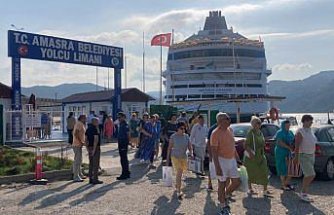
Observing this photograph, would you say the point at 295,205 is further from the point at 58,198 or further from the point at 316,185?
the point at 58,198

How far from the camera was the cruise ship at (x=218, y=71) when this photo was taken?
4825cm

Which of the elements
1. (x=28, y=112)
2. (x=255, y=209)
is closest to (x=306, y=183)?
(x=255, y=209)

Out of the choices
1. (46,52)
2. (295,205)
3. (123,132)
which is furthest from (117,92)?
(295,205)

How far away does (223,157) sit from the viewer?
7.27 meters

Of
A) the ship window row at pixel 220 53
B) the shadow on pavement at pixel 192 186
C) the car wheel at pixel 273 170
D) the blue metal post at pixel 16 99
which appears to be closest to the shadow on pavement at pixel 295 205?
the shadow on pavement at pixel 192 186

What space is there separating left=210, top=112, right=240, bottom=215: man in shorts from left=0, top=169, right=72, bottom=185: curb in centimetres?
535

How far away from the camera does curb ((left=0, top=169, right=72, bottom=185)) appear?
10.7m

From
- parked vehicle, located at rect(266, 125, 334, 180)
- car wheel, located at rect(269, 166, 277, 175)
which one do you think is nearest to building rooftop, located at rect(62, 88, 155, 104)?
car wheel, located at rect(269, 166, 277, 175)

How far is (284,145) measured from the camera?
9320mm

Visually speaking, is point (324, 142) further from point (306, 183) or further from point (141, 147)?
point (141, 147)

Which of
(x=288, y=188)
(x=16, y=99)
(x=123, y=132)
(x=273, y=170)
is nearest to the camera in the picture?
(x=288, y=188)

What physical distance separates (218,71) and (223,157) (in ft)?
139

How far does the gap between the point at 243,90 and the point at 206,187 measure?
3968 cm

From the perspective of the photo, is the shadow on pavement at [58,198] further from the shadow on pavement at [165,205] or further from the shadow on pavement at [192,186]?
the shadow on pavement at [192,186]
